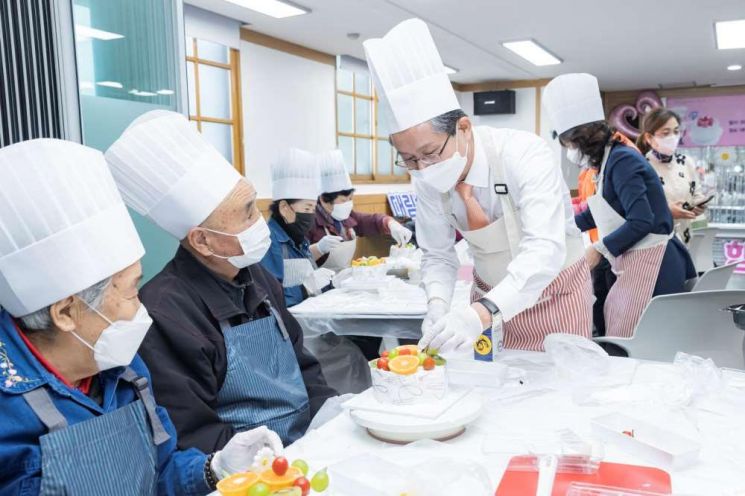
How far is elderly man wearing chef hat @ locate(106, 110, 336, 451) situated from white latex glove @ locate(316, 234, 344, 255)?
2056 mm

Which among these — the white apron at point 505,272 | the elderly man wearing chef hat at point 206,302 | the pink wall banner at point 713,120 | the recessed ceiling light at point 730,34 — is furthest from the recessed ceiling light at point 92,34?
the pink wall banner at point 713,120

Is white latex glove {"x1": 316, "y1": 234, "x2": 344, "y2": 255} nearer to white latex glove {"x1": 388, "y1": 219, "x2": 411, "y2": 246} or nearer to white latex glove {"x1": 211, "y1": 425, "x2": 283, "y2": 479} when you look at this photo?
white latex glove {"x1": 388, "y1": 219, "x2": 411, "y2": 246}

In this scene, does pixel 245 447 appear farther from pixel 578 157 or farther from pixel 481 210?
pixel 578 157

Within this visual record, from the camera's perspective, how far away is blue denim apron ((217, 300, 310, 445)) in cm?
144

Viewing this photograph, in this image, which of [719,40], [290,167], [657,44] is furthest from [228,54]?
[719,40]

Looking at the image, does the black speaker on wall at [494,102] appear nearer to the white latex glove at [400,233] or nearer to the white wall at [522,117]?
the white wall at [522,117]

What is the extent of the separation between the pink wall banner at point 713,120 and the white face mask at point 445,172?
8742mm

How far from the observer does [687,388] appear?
1.28 metres

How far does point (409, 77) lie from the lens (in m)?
1.64

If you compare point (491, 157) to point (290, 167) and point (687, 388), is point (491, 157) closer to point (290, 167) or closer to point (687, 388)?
point (687, 388)

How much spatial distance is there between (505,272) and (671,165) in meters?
2.76

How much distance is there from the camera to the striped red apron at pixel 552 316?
6.01 feet

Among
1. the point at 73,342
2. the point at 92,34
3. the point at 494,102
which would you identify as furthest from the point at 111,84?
the point at 494,102

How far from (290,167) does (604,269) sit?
72.4 inches
